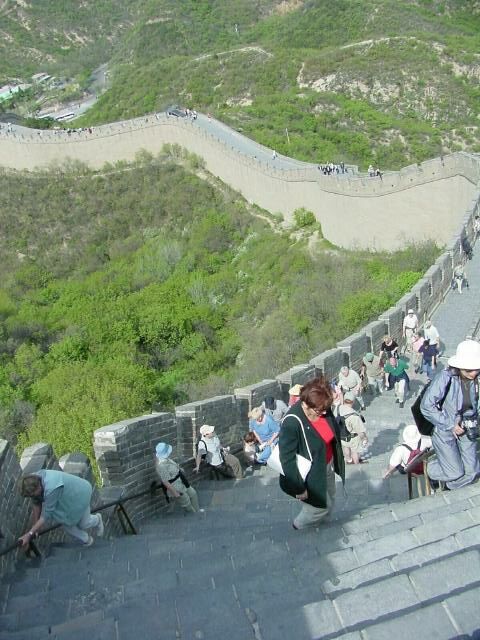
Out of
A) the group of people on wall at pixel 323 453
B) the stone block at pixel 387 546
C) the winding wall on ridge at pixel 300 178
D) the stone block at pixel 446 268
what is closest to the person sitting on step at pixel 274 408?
the group of people on wall at pixel 323 453

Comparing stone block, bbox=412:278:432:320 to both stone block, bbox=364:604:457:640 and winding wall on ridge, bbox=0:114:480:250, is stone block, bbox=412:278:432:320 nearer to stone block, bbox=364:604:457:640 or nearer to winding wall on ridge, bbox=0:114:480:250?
winding wall on ridge, bbox=0:114:480:250

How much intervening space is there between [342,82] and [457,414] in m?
37.3

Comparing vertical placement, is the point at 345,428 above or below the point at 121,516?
below

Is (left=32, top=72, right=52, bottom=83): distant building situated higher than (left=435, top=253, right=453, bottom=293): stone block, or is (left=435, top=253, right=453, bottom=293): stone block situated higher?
(left=435, top=253, right=453, bottom=293): stone block

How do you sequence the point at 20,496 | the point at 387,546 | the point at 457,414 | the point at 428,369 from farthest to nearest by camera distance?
the point at 428,369 → the point at 20,496 → the point at 457,414 → the point at 387,546

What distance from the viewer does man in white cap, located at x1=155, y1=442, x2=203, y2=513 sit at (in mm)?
6348

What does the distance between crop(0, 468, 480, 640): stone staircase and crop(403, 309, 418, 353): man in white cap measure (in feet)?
19.4

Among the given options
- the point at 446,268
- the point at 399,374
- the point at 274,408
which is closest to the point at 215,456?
the point at 274,408

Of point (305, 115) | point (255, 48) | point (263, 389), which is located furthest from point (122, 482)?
point (255, 48)

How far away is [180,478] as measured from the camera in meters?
6.59

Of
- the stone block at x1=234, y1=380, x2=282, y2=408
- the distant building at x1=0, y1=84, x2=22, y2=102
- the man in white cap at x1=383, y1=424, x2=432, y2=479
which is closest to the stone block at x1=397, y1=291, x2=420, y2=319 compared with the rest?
the stone block at x1=234, y1=380, x2=282, y2=408

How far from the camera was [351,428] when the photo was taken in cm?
736

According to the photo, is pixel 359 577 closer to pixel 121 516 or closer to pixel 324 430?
pixel 324 430

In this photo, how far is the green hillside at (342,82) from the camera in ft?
107
